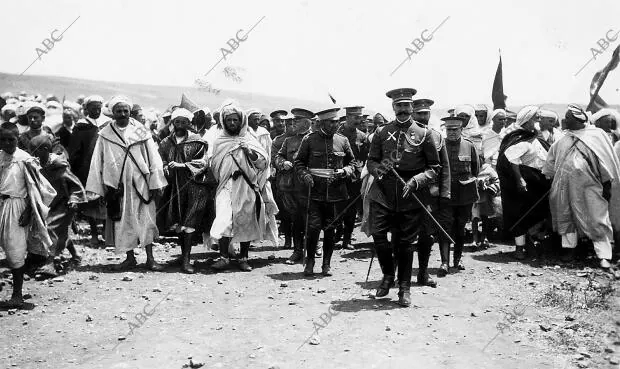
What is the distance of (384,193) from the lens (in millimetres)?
7230

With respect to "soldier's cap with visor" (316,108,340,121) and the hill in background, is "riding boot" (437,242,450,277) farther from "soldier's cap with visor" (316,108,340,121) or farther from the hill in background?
the hill in background

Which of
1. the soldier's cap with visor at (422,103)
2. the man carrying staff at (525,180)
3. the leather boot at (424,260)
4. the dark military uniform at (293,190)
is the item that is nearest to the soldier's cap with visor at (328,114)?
the dark military uniform at (293,190)

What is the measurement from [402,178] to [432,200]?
1.60ft

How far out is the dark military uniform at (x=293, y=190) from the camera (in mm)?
9703

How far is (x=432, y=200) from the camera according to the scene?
7.45 meters

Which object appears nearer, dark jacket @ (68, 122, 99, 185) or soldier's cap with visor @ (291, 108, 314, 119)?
soldier's cap with visor @ (291, 108, 314, 119)

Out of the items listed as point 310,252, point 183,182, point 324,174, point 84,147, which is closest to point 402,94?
point 324,174

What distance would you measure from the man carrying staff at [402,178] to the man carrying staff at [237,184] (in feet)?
7.72

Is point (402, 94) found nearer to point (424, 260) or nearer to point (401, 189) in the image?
point (401, 189)

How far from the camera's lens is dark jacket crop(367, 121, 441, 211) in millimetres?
7152

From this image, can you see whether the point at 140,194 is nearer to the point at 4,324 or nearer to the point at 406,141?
the point at 4,324

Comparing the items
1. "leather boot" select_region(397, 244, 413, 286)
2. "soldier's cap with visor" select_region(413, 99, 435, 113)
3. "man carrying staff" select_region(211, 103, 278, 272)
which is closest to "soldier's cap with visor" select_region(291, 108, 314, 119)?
"man carrying staff" select_region(211, 103, 278, 272)

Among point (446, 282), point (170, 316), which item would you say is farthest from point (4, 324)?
point (446, 282)

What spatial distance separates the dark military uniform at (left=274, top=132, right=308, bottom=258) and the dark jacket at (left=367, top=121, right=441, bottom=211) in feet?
7.12
